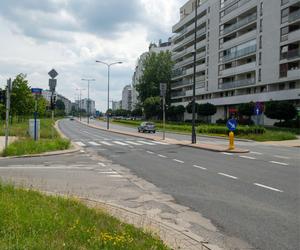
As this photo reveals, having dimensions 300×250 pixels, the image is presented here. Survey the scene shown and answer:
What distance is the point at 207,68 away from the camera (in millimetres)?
88250

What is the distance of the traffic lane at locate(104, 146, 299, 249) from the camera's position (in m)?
6.65

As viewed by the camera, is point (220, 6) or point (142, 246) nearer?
point (142, 246)

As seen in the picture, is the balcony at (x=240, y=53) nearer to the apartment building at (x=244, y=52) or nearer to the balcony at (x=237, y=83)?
the apartment building at (x=244, y=52)

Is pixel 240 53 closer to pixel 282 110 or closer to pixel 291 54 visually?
pixel 291 54

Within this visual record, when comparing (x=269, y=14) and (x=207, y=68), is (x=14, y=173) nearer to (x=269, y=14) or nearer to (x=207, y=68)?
(x=269, y=14)

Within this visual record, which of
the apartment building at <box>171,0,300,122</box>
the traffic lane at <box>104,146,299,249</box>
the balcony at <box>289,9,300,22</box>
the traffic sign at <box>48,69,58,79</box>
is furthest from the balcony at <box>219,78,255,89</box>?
the traffic lane at <box>104,146,299,249</box>

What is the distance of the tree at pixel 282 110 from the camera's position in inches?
2025

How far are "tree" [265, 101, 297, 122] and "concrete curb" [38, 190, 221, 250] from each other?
153ft

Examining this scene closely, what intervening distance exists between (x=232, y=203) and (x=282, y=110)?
4538 centimetres

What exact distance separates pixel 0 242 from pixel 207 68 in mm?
85459

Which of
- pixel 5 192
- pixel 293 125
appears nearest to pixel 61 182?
pixel 5 192

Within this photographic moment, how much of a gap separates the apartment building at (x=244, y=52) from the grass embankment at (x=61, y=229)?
5299cm

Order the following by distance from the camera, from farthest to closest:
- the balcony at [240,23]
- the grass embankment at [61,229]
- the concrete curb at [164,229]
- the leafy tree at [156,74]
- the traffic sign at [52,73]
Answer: the leafy tree at [156,74] < the balcony at [240,23] < the traffic sign at [52,73] < the concrete curb at [164,229] < the grass embankment at [61,229]

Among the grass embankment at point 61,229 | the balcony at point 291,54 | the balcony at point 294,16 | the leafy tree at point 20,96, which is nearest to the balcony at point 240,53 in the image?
the balcony at point 291,54
